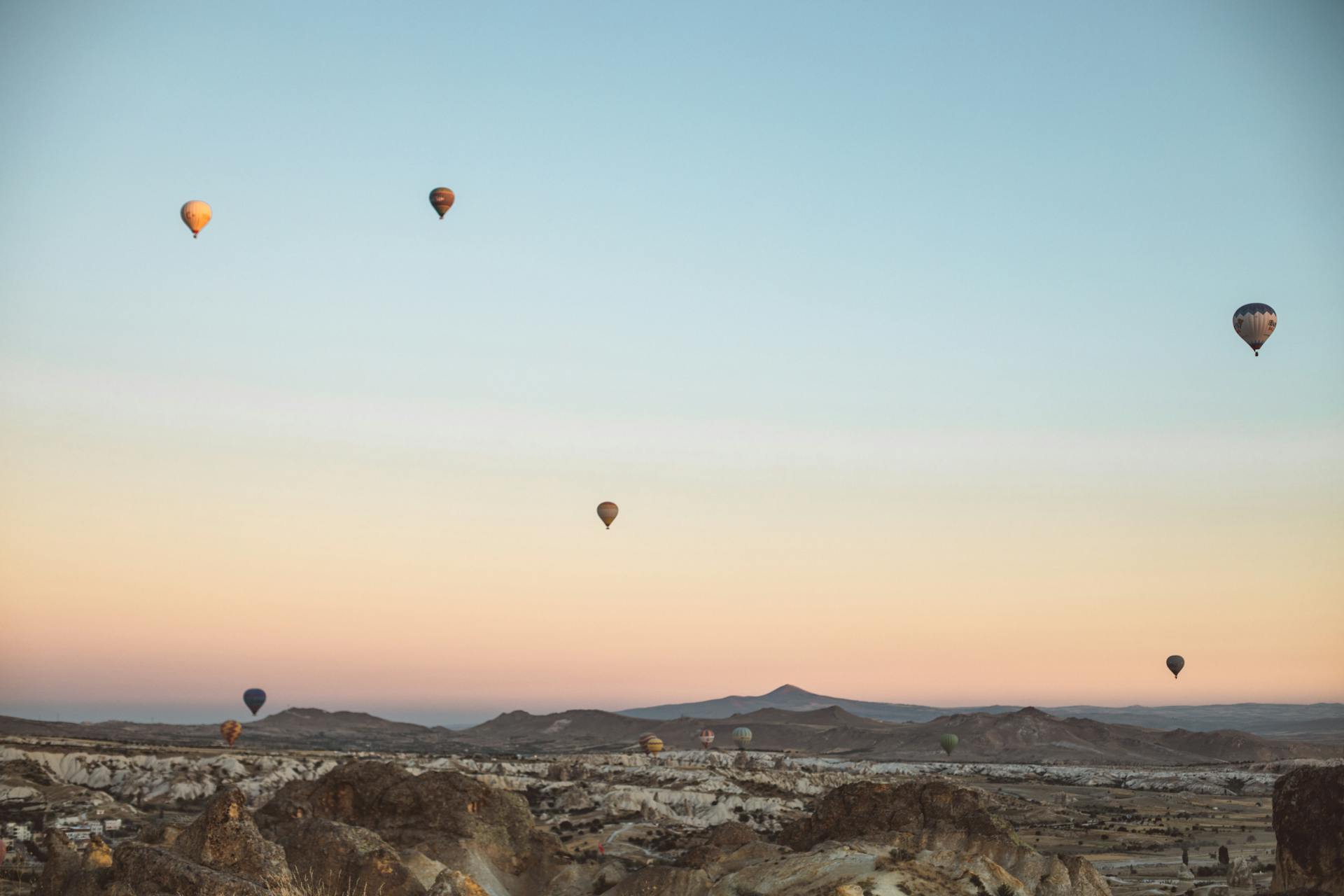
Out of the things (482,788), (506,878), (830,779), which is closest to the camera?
(506,878)

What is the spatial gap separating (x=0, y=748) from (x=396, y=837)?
6868 centimetres

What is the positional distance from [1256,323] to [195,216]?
61.5m

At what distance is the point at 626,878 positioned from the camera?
44.7m

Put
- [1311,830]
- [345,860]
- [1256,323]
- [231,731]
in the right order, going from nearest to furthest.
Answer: [1311,830] → [345,860] → [1256,323] → [231,731]

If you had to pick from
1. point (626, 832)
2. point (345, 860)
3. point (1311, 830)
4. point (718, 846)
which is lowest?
point (626, 832)

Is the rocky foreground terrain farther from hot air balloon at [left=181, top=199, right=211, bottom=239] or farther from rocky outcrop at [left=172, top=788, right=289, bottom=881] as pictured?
hot air balloon at [left=181, top=199, right=211, bottom=239]

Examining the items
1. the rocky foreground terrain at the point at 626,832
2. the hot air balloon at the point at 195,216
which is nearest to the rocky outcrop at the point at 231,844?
the rocky foreground terrain at the point at 626,832

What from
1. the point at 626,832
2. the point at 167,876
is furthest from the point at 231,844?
the point at 626,832

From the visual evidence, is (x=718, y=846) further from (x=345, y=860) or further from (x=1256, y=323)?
(x=1256, y=323)

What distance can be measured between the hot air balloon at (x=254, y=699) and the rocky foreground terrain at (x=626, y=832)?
458 centimetres

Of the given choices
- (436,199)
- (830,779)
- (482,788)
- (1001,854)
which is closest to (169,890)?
(1001,854)

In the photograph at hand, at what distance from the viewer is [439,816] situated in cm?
5291

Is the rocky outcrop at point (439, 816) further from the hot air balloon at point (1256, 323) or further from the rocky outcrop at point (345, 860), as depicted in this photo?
the hot air balloon at point (1256, 323)

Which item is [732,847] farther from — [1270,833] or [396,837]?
[1270,833]
